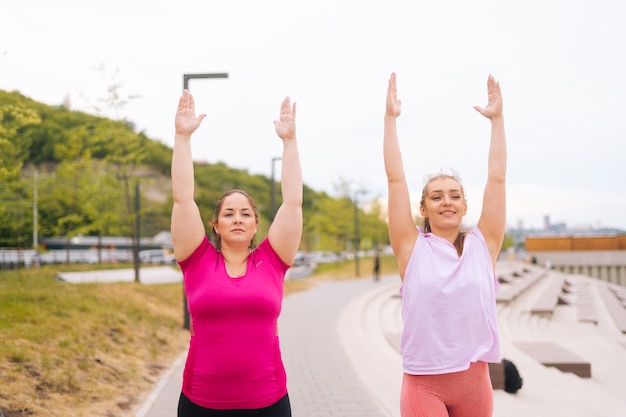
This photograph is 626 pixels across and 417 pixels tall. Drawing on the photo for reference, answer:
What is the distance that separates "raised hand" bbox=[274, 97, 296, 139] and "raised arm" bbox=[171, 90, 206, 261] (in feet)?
1.38

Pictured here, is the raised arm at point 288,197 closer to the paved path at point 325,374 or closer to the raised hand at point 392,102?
the raised hand at point 392,102

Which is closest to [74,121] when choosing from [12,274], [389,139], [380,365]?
[12,274]

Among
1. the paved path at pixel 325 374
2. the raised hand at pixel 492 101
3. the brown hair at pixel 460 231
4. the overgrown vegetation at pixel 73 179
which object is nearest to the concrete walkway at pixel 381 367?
the paved path at pixel 325 374

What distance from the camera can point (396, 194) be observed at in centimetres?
322

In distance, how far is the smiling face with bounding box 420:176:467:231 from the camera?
3.16m

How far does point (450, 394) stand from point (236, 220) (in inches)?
50.4

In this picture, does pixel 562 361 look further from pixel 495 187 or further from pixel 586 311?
pixel 586 311

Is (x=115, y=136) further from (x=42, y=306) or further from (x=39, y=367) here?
(x=39, y=367)

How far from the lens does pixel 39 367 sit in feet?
22.6

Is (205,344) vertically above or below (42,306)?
above

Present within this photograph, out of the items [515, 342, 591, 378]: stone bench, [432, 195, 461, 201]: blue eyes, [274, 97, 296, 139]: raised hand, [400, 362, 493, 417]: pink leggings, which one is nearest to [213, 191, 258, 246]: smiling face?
[274, 97, 296, 139]: raised hand

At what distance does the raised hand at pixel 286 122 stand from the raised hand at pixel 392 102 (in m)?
0.50

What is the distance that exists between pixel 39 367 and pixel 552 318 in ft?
49.4

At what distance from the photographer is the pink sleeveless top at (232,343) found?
2.81 meters
